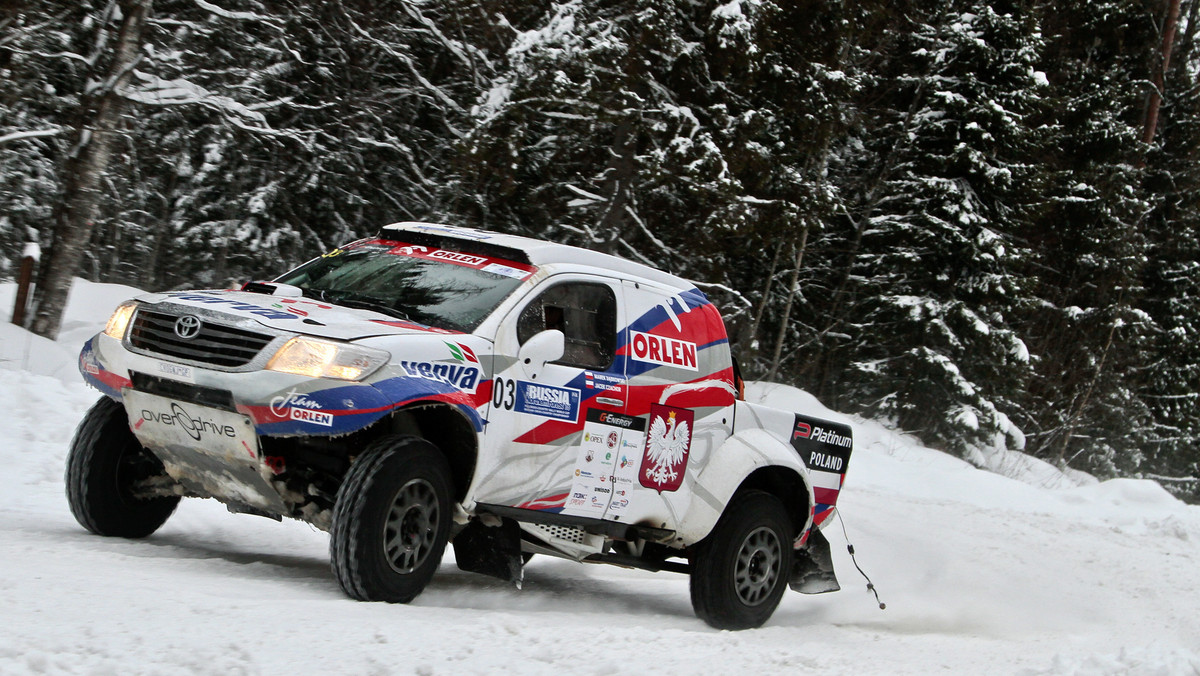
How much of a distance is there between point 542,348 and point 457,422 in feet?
1.87

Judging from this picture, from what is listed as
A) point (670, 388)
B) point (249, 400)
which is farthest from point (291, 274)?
point (670, 388)

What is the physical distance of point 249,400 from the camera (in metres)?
5.14

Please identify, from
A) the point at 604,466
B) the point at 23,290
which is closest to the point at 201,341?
the point at 604,466

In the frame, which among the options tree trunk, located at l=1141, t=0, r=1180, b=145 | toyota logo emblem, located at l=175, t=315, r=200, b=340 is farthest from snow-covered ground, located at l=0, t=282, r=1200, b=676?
tree trunk, located at l=1141, t=0, r=1180, b=145

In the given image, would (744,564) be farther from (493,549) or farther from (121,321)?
(121,321)

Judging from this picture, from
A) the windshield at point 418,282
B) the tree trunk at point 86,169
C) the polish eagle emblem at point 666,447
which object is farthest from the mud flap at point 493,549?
the tree trunk at point 86,169

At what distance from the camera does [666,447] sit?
22.2ft

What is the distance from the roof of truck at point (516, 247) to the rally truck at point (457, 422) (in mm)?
16

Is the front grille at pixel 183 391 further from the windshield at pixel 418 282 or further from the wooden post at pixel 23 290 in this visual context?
the wooden post at pixel 23 290

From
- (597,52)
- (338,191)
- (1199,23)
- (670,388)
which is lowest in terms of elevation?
(670,388)

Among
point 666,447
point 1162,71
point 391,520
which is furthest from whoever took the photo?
point 1162,71

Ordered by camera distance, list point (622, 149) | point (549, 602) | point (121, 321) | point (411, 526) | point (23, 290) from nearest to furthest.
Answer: point (411, 526)
point (121, 321)
point (549, 602)
point (23, 290)
point (622, 149)

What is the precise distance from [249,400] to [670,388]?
101 inches

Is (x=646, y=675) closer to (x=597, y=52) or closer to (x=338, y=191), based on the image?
(x=597, y=52)
